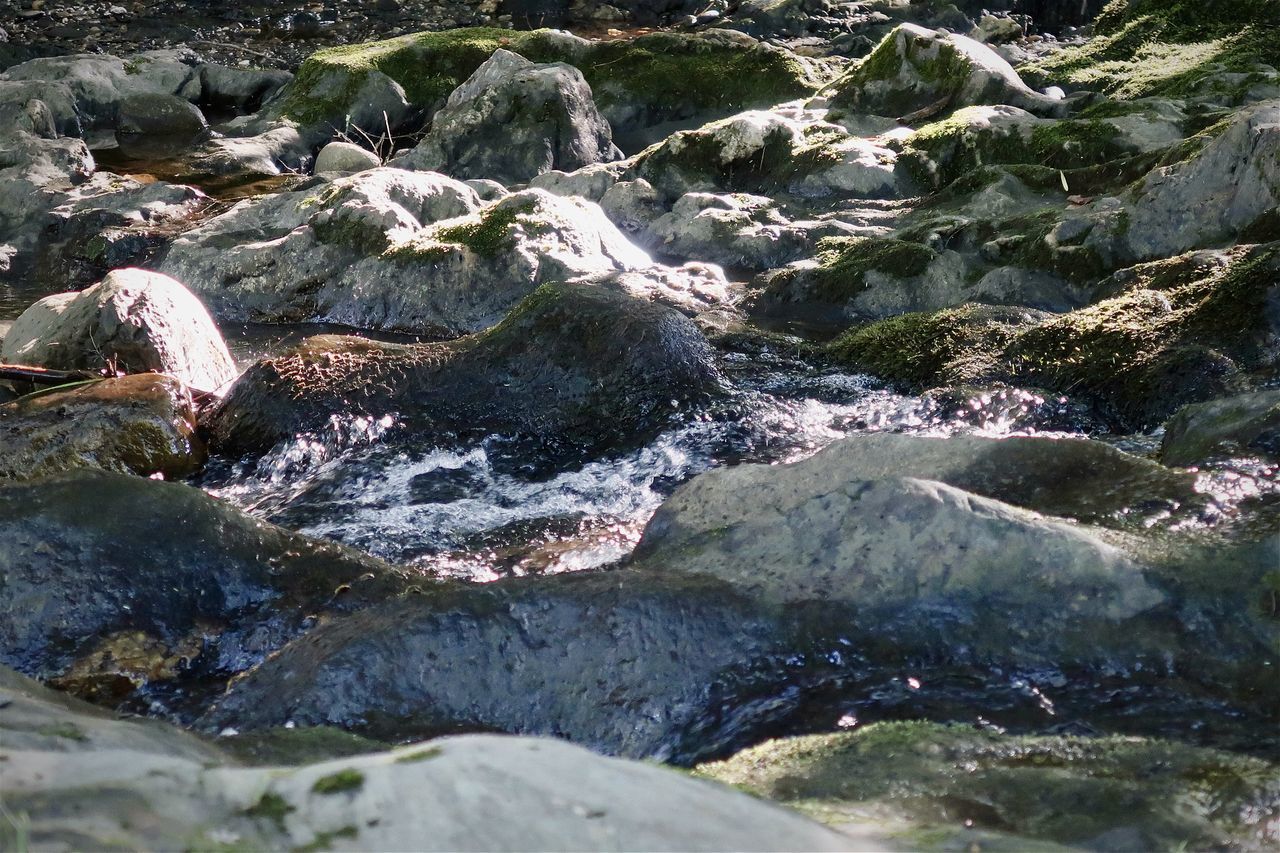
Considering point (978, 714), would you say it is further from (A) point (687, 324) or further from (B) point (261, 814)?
(A) point (687, 324)

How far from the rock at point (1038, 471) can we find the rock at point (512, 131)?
9957mm

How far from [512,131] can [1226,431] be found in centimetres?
1077

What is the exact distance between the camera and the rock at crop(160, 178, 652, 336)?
9.59 m

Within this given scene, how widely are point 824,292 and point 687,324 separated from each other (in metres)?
2.43

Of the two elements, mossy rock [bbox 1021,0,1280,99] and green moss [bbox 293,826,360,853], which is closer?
green moss [bbox 293,826,360,853]

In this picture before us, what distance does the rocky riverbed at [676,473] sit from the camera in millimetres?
2303

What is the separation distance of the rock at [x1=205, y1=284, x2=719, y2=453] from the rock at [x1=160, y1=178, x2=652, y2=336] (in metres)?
2.44

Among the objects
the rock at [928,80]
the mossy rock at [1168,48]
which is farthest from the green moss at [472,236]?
the mossy rock at [1168,48]

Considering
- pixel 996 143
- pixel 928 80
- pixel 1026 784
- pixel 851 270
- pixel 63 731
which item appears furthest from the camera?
pixel 928 80

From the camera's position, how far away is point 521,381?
271 inches

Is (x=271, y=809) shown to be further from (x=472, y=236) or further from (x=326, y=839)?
(x=472, y=236)

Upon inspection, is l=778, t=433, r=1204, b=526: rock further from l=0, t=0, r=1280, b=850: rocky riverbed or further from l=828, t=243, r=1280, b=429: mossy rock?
l=828, t=243, r=1280, b=429: mossy rock

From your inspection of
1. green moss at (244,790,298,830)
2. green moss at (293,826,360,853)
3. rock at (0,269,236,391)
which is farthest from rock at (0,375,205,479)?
green moss at (293,826,360,853)

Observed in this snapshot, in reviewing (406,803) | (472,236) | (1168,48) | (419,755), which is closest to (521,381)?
(472,236)
